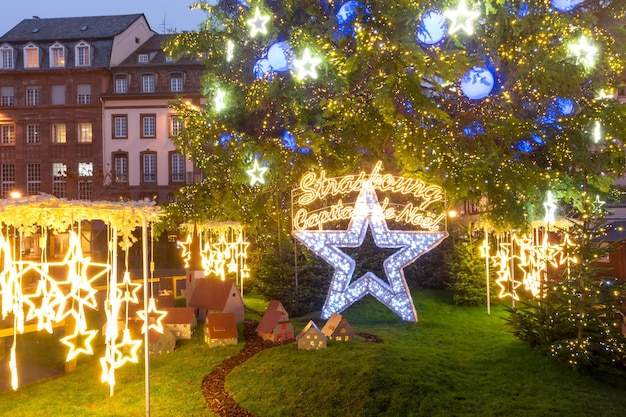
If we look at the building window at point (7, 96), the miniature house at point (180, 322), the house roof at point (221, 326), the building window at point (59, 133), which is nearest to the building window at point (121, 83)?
the building window at point (59, 133)

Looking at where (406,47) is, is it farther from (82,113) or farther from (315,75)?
(82,113)

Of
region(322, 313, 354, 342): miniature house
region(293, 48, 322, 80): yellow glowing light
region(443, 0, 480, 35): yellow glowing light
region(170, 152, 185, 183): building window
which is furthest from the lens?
region(170, 152, 185, 183): building window

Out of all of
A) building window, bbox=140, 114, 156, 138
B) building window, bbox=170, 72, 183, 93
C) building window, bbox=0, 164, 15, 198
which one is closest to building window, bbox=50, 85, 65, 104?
building window, bbox=0, 164, 15, 198

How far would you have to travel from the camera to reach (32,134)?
4184cm

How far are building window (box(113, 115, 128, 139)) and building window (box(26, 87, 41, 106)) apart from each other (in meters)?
5.78

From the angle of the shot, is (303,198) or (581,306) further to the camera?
(303,198)

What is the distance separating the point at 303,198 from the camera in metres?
15.0

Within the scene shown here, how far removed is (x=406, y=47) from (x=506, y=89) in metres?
4.02

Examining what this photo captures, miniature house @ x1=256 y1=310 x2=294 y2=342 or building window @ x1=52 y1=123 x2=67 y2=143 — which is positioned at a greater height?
building window @ x1=52 y1=123 x2=67 y2=143

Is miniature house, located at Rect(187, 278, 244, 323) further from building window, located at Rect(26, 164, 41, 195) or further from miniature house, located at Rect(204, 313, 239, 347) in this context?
building window, located at Rect(26, 164, 41, 195)

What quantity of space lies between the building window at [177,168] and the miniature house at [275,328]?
29109 millimetres

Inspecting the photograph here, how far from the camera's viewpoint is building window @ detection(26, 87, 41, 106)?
41781 mm

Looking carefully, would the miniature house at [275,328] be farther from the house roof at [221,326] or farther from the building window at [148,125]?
the building window at [148,125]

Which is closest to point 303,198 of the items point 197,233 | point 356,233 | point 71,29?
point 356,233
